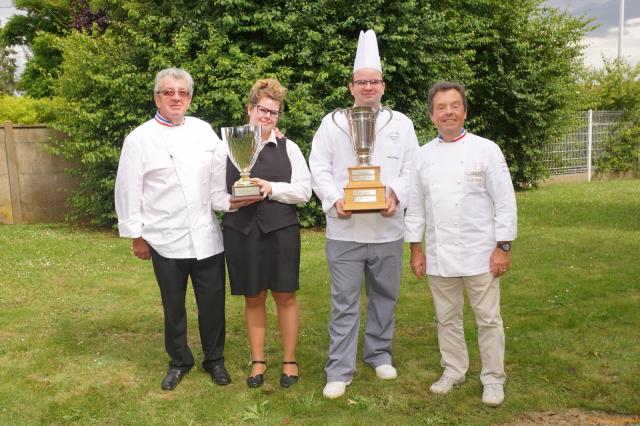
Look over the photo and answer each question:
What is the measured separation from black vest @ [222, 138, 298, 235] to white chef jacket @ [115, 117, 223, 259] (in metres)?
0.19

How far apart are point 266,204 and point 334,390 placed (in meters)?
1.25

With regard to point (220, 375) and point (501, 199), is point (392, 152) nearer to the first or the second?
point (501, 199)

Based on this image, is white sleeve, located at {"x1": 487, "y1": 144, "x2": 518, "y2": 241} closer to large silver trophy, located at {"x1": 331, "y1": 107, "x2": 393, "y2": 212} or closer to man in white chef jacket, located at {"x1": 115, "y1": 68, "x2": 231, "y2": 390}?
large silver trophy, located at {"x1": 331, "y1": 107, "x2": 393, "y2": 212}

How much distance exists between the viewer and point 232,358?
475 centimetres

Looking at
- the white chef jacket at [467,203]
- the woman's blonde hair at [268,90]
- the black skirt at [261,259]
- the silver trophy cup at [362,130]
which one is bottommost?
the black skirt at [261,259]

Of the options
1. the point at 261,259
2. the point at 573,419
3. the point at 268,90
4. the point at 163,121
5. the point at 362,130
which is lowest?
the point at 573,419

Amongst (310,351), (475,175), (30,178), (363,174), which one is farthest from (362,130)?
(30,178)

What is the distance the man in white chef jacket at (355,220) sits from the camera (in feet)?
13.2

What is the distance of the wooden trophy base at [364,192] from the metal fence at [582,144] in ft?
49.5

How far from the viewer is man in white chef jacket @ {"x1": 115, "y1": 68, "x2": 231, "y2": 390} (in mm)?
3984

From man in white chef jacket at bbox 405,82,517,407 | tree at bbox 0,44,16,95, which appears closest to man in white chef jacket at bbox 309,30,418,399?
man in white chef jacket at bbox 405,82,517,407

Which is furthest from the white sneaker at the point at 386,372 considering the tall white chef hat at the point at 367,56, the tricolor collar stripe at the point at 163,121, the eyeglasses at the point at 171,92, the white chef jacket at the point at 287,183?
the eyeglasses at the point at 171,92

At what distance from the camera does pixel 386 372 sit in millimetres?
4238

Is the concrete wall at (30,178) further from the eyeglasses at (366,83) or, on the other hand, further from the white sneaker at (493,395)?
the white sneaker at (493,395)
